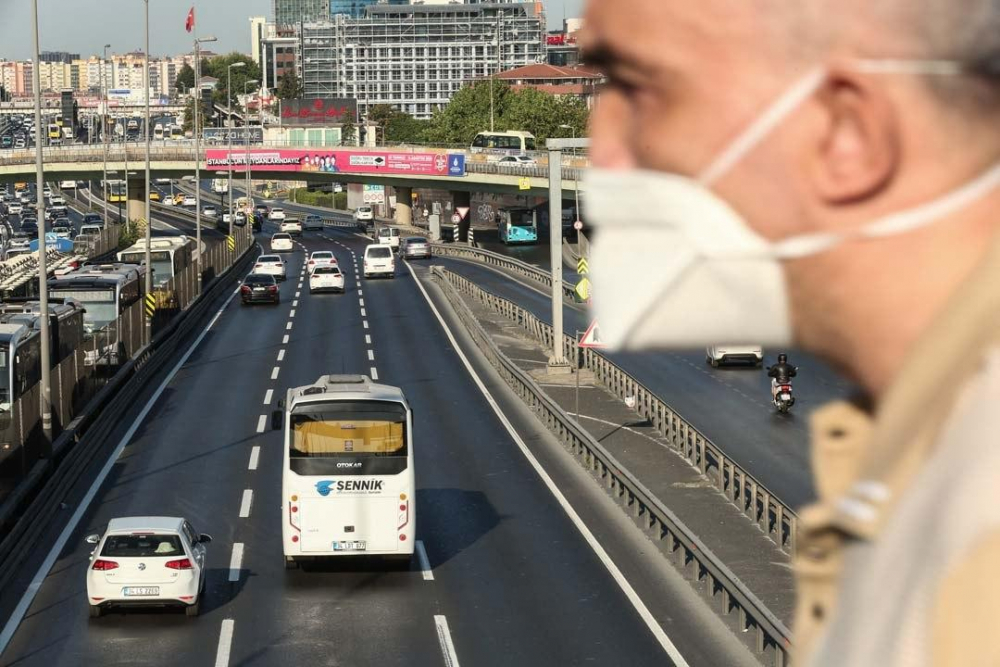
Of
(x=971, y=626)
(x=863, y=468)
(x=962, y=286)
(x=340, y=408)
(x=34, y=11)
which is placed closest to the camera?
(x=971, y=626)

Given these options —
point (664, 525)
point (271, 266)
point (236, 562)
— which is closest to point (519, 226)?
point (271, 266)

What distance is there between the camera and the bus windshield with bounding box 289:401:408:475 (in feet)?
83.0

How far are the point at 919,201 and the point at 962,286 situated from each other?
5.9 inches

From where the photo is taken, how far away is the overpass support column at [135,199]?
12400 centimetres

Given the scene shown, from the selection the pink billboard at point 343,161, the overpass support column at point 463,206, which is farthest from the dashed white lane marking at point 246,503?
the overpass support column at point 463,206

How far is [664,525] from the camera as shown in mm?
26391

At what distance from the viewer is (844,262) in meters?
1.66

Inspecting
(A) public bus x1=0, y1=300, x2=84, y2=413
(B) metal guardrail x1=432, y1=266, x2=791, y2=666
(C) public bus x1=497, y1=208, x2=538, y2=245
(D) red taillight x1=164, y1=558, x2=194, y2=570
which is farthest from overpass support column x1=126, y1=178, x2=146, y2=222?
(D) red taillight x1=164, y1=558, x2=194, y2=570

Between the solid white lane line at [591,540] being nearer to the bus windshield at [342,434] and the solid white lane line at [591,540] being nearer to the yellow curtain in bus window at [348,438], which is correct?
the bus windshield at [342,434]

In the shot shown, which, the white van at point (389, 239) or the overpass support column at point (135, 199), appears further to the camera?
the overpass support column at point (135, 199)

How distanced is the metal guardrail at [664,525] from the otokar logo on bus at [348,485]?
470cm

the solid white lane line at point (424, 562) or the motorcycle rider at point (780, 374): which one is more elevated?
the motorcycle rider at point (780, 374)

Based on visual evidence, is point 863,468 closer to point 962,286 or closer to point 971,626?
point 962,286

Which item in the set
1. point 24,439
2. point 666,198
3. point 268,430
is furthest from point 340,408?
point 666,198
